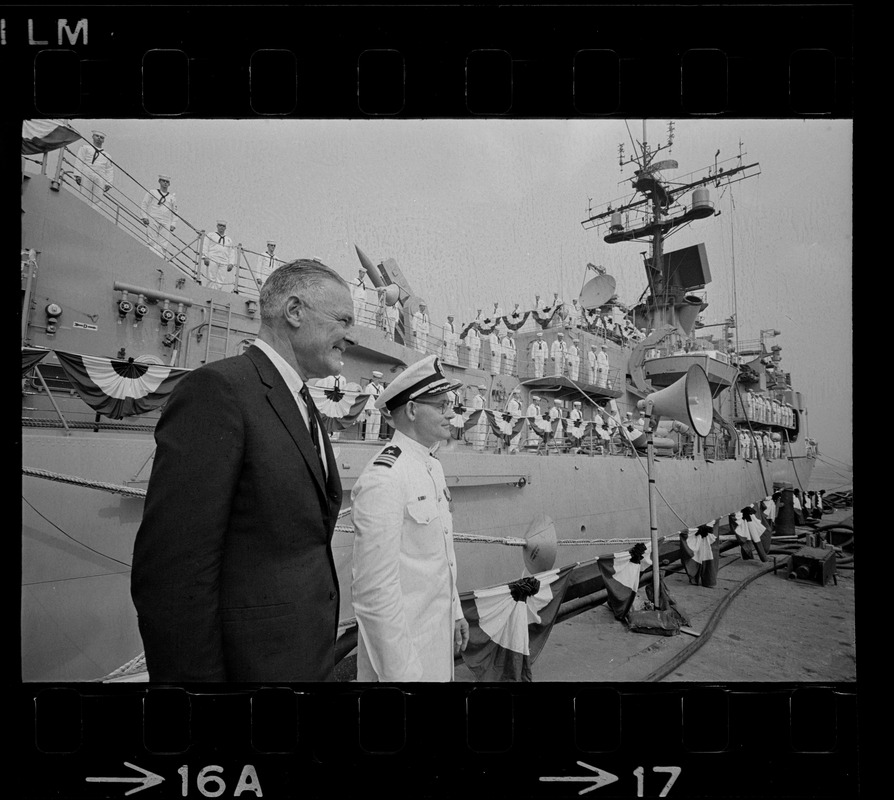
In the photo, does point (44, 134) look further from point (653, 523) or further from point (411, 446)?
point (653, 523)

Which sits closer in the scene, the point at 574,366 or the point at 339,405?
the point at 339,405

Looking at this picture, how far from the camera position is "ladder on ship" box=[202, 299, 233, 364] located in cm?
409

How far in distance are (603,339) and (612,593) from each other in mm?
1990

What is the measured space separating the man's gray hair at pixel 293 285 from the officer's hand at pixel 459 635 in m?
1.41

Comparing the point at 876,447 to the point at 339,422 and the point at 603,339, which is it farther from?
the point at 339,422

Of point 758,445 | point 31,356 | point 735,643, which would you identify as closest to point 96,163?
point 31,356

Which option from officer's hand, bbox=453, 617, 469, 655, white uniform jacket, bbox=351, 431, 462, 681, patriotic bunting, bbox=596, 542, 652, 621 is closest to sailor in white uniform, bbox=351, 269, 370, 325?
white uniform jacket, bbox=351, 431, 462, 681

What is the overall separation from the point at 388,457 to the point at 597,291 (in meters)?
1.60

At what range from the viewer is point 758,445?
180 inches

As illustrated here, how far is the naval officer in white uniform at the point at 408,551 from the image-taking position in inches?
63.1

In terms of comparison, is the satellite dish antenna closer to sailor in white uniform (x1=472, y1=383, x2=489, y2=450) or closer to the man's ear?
sailor in white uniform (x1=472, y1=383, x2=489, y2=450)
